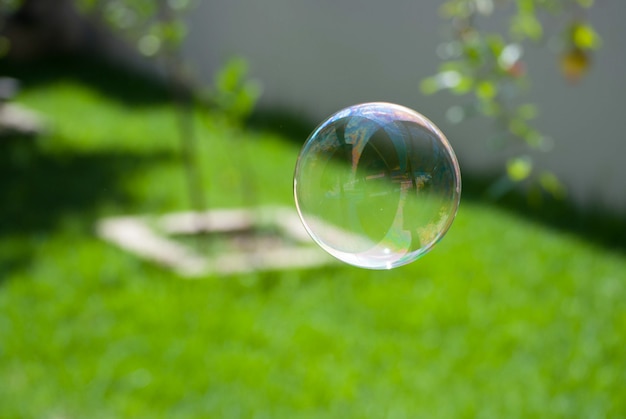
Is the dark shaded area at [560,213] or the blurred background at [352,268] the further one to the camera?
the dark shaded area at [560,213]

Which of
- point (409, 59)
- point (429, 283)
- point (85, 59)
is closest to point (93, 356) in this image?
Result: point (429, 283)

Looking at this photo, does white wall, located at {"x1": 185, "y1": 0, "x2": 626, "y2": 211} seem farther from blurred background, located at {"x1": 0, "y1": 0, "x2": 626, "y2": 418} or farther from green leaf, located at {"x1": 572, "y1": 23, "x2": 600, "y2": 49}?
green leaf, located at {"x1": 572, "y1": 23, "x2": 600, "y2": 49}

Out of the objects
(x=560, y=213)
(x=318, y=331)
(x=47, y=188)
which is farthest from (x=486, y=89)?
(x=47, y=188)

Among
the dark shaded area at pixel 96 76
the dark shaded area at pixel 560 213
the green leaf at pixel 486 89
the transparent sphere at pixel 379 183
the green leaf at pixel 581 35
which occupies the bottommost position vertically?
the dark shaded area at pixel 96 76

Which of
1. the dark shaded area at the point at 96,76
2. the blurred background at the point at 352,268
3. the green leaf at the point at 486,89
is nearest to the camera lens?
the green leaf at the point at 486,89

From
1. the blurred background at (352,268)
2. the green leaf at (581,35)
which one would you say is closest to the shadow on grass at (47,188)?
the blurred background at (352,268)

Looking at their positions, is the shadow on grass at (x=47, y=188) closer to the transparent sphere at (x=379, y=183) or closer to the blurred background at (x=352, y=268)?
the blurred background at (x=352, y=268)
